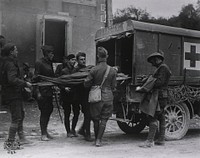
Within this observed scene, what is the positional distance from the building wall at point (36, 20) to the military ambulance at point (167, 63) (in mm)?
5187

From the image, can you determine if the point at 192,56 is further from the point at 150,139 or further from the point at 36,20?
the point at 36,20

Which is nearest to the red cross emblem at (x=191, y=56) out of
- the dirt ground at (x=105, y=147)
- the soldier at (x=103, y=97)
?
the dirt ground at (x=105, y=147)

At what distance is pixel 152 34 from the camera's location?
26.0ft

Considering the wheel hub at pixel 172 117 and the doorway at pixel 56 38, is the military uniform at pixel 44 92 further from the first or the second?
the doorway at pixel 56 38

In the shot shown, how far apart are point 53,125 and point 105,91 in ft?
11.0

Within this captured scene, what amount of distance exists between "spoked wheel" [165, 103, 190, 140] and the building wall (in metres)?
6.82

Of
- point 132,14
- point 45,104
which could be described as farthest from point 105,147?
point 132,14

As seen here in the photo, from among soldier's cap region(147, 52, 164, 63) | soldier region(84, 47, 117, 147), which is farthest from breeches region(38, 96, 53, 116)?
soldier's cap region(147, 52, 164, 63)

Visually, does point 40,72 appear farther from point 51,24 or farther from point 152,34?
point 51,24

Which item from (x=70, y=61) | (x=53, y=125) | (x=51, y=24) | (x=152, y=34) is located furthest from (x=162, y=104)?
(x=51, y=24)

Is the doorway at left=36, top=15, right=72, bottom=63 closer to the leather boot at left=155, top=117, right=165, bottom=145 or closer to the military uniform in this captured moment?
the military uniform

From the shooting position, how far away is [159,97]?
7320 millimetres

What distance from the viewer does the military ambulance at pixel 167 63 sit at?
25.2ft

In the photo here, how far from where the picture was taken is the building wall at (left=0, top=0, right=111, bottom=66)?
13039 mm
